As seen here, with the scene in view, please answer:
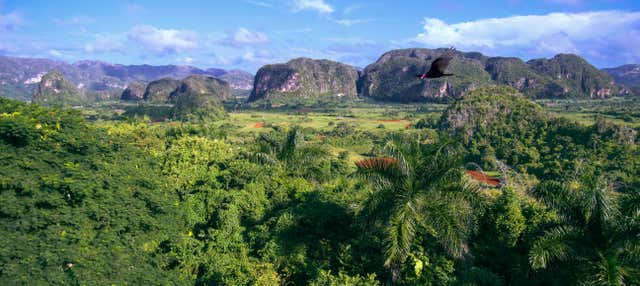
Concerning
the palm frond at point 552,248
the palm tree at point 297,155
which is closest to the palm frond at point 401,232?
the palm frond at point 552,248

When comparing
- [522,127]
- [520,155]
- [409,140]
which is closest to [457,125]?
[522,127]

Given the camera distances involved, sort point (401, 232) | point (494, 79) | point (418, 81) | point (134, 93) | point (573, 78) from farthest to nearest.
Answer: point (134, 93), point (573, 78), point (418, 81), point (494, 79), point (401, 232)

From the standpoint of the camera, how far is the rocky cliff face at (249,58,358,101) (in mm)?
155375

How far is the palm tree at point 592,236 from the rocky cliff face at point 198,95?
79260 millimetres

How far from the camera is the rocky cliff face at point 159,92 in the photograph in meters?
152

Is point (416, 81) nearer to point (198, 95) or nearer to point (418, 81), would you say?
point (418, 81)

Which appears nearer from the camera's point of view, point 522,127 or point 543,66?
point 522,127

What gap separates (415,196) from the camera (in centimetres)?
756

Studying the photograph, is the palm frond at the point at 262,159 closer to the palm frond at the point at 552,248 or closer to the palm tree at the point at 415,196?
the palm tree at the point at 415,196

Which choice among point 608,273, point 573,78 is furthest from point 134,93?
point 608,273

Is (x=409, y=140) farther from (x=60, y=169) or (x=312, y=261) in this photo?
(x=60, y=169)

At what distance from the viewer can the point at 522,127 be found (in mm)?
39844

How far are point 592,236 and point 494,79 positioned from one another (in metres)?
152

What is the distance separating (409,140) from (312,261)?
3574 millimetres
